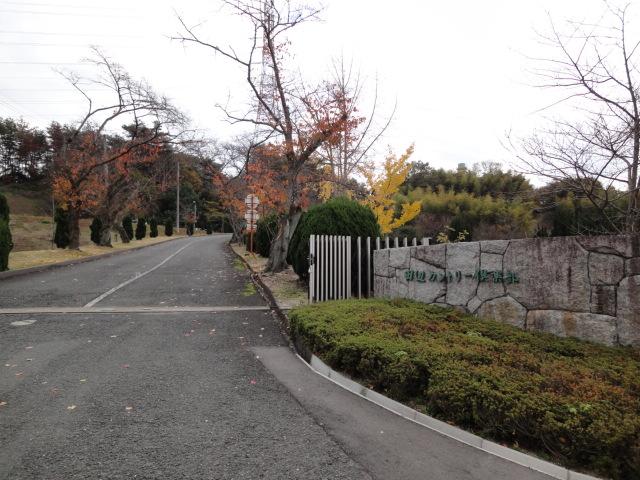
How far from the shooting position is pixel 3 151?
48406mm

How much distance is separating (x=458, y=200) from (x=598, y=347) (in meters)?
22.9

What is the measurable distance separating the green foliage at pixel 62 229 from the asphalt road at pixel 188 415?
731 inches

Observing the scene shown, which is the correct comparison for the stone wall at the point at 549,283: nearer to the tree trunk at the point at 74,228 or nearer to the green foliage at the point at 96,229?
the tree trunk at the point at 74,228

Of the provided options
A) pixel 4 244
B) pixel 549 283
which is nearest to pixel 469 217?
pixel 549 283

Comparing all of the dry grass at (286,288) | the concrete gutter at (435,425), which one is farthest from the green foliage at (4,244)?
the concrete gutter at (435,425)

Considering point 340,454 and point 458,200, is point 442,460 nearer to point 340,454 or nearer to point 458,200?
point 340,454

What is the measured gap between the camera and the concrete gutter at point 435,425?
2.73 meters

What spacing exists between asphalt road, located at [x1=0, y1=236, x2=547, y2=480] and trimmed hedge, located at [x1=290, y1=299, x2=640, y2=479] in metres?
0.30

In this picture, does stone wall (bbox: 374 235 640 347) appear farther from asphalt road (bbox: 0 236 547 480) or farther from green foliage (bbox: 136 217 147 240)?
green foliage (bbox: 136 217 147 240)

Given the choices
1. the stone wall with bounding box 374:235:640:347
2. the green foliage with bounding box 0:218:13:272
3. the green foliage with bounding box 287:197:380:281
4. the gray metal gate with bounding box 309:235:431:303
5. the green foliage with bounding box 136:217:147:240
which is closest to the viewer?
the stone wall with bounding box 374:235:640:347

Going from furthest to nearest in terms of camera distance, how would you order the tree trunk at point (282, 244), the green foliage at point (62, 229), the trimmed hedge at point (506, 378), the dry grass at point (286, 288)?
the green foliage at point (62, 229) < the tree trunk at point (282, 244) < the dry grass at point (286, 288) < the trimmed hedge at point (506, 378)

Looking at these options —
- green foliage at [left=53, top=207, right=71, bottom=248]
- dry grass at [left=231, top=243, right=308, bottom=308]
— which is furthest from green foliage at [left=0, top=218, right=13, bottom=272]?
green foliage at [left=53, top=207, right=71, bottom=248]

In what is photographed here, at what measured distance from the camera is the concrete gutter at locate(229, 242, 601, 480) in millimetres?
2730

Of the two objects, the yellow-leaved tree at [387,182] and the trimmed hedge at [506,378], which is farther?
the yellow-leaved tree at [387,182]
